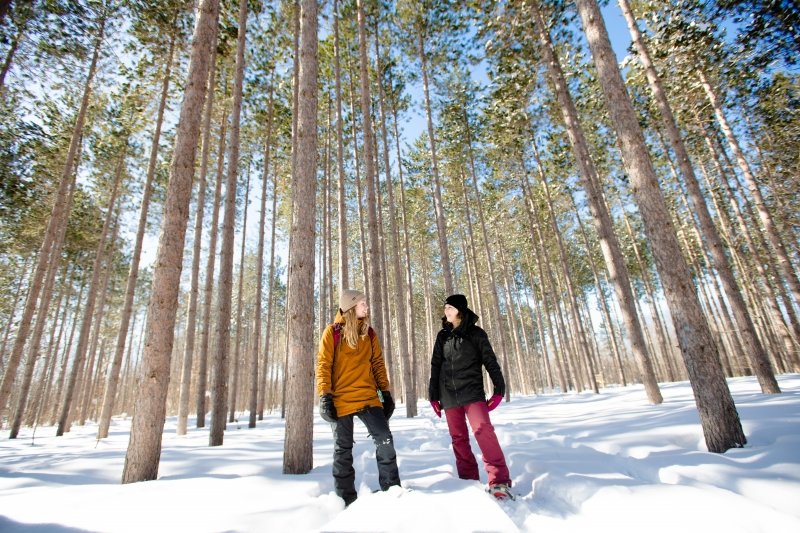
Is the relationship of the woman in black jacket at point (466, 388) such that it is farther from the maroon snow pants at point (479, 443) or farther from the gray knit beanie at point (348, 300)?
the gray knit beanie at point (348, 300)

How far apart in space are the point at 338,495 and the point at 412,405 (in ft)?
24.0

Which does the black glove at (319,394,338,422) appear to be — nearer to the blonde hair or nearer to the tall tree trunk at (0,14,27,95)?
the blonde hair

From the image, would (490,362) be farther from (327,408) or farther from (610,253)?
(610,253)

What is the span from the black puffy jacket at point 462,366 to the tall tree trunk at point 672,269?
2.41 metres

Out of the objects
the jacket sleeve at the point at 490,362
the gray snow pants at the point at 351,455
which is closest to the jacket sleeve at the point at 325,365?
the gray snow pants at the point at 351,455

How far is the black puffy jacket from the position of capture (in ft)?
10.3

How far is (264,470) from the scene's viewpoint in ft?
13.0

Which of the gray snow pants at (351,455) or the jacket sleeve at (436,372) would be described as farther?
the jacket sleeve at (436,372)

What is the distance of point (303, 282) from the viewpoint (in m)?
4.14

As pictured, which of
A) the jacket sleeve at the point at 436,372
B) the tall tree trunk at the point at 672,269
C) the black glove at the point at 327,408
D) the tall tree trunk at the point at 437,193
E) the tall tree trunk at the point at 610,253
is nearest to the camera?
the black glove at the point at 327,408

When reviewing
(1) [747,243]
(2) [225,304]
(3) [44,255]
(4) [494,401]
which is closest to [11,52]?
(3) [44,255]

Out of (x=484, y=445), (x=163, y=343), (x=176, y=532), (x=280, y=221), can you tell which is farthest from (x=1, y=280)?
(x=484, y=445)

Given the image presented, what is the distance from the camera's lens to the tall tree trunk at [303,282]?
3.78m

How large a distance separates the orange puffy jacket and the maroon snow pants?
0.76m
